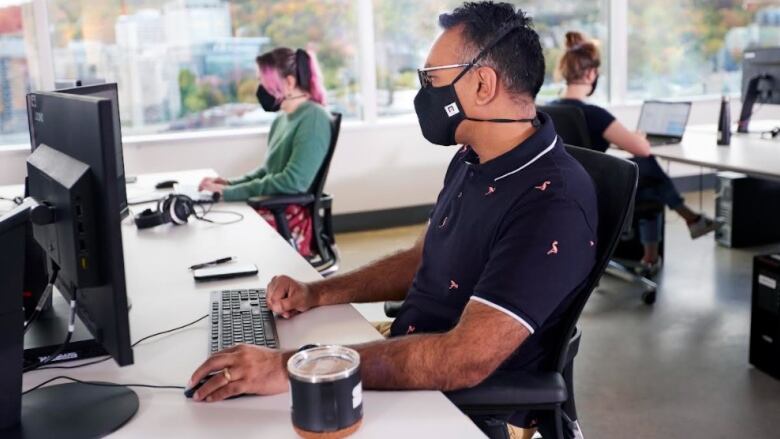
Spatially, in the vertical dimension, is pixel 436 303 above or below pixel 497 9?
below

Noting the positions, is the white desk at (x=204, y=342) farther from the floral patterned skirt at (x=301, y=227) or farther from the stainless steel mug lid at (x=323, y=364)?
the floral patterned skirt at (x=301, y=227)

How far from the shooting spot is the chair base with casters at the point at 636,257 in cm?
382

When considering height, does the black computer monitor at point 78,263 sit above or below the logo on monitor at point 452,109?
below

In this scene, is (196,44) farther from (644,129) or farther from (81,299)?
(81,299)

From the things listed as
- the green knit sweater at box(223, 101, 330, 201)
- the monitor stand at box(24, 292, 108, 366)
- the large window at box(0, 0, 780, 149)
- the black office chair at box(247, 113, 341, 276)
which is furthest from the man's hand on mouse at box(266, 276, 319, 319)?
the large window at box(0, 0, 780, 149)

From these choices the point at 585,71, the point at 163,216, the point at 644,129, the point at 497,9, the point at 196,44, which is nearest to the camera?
the point at 497,9

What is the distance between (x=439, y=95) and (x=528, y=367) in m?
0.57

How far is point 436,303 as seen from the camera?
1668 mm

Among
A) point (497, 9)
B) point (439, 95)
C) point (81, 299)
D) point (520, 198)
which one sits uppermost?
point (497, 9)

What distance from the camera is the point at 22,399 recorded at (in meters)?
1.28

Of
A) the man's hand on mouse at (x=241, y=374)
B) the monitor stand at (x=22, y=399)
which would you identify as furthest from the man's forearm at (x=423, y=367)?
the monitor stand at (x=22, y=399)

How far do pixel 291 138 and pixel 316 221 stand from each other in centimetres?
41

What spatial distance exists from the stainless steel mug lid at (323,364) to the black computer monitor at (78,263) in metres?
0.26

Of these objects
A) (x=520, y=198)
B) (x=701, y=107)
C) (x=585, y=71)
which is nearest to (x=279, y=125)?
(x=585, y=71)
